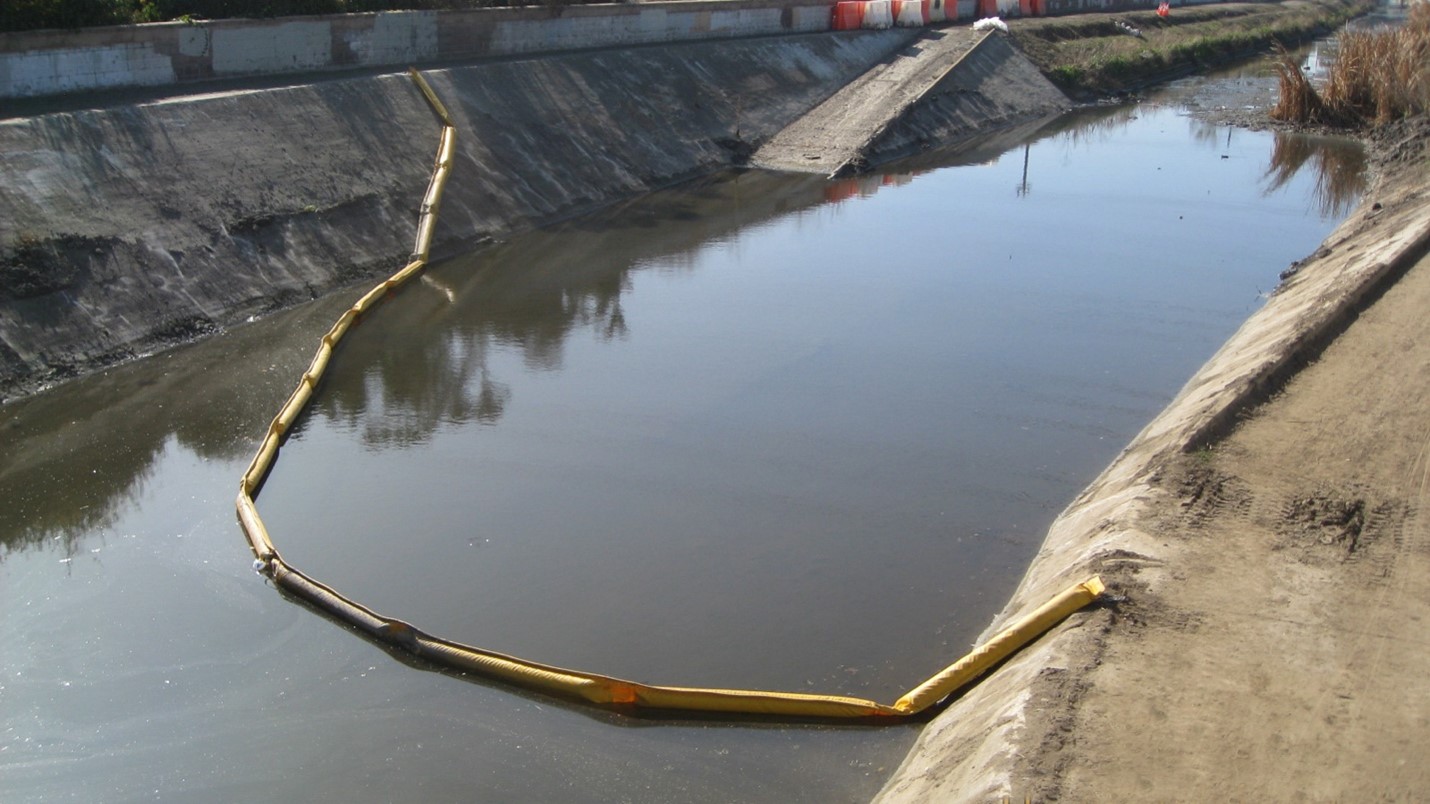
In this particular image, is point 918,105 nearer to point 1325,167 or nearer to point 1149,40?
point 1325,167

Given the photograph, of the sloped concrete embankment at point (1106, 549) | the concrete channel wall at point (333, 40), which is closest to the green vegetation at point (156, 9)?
the concrete channel wall at point (333, 40)

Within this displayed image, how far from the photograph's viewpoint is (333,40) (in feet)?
81.6

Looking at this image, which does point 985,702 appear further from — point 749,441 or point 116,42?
point 116,42

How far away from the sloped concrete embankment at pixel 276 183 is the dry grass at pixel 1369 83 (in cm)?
1724

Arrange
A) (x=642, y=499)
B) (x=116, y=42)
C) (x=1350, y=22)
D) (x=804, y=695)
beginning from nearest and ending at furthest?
(x=804, y=695)
(x=642, y=499)
(x=116, y=42)
(x=1350, y=22)

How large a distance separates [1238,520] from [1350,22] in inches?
2482

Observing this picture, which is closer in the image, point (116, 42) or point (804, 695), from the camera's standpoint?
point (804, 695)

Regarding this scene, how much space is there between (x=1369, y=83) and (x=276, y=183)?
29322 millimetres

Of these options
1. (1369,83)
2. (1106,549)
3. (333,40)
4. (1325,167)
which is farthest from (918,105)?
(1106,549)

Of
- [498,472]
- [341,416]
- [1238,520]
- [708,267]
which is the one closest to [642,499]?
[498,472]

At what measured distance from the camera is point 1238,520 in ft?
34.1

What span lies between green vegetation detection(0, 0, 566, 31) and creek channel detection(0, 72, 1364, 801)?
677 centimetres

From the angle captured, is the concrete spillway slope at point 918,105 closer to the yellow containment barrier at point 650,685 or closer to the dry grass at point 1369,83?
the dry grass at point 1369,83

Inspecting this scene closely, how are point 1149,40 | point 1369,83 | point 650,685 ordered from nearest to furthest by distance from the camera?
1. point 650,685
2. point 1369,83
3. point 1149,40
